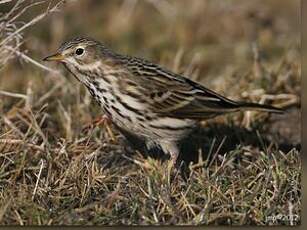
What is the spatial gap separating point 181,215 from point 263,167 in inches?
33.9

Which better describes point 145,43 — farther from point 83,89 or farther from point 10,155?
point 10,155

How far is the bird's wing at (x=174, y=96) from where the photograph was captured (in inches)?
214

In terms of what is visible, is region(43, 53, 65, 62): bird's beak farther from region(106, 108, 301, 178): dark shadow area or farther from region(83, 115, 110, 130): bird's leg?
region(106, 108, 301, 178): dark shadow area

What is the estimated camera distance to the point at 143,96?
17.7 ft

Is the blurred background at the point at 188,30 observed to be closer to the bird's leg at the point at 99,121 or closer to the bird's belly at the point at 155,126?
the bird's leg at the point at 99,121

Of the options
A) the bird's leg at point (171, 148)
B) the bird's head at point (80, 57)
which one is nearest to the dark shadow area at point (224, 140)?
the bird's leg at point (171, 148)

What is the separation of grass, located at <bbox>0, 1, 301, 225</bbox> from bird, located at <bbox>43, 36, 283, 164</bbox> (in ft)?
0.82

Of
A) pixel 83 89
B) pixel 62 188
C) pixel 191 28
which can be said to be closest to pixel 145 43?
pixel 191 28

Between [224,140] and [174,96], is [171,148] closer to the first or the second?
[174,96]

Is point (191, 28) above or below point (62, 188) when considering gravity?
above

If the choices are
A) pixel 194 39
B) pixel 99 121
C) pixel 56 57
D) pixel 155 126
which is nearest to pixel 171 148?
pixel 155 126

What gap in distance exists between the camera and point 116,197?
4.68 m

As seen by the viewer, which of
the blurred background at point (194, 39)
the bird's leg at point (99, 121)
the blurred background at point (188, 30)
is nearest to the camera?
the bird's leg at point (99, 121)

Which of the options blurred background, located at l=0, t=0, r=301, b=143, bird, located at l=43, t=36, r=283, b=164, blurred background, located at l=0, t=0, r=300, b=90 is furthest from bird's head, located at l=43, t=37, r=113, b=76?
blurred background, located at l=0, t=0, r=300, b=90
